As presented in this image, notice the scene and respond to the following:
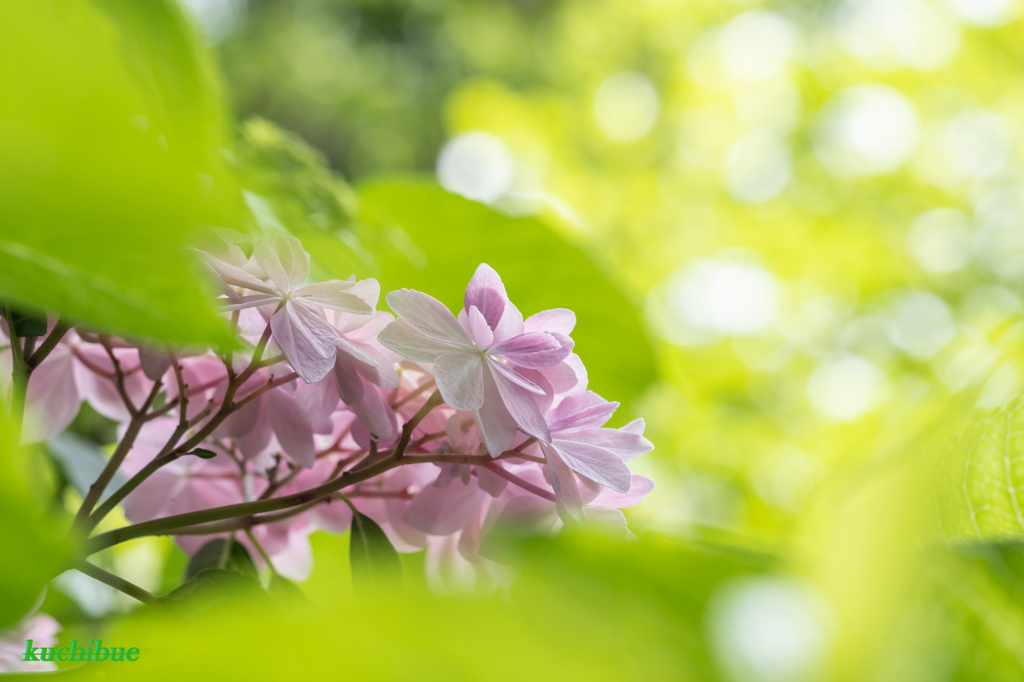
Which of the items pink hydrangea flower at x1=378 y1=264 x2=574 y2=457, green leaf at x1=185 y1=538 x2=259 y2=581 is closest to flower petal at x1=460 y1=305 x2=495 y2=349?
pink hydrangea flower at x1=378 y1=264 x2=574 y2=457

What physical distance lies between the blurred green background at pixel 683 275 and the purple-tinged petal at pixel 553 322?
0.05m

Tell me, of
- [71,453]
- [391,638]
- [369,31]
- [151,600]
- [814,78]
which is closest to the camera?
[391,638]

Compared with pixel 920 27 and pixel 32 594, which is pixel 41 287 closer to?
pixel 32 594

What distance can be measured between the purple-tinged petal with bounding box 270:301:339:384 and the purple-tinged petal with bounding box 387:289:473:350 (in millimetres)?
17

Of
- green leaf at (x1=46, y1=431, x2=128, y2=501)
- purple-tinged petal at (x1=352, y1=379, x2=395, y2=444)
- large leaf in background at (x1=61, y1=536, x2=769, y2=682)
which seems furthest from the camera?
green leaf at (x1=46, y1=431, x2=128, y2=501)

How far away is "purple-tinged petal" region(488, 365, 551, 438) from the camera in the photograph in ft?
0.47

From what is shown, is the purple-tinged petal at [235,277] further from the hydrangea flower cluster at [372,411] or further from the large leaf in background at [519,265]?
the large leaf in background at [519,265]

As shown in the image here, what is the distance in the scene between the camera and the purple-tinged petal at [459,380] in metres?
0.14

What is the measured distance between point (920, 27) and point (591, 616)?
1.21 m

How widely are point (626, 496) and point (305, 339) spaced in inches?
3.2

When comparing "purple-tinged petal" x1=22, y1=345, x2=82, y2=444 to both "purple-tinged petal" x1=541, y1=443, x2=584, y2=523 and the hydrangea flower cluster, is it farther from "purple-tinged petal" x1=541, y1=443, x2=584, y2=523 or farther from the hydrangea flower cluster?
"purple-tinged petal" x1=541, y1=443, x2=584, y2=523

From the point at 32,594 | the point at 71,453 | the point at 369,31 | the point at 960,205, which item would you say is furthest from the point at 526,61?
the point at 32,594

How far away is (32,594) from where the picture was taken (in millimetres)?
84

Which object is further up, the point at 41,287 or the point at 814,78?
the point at 814,78
